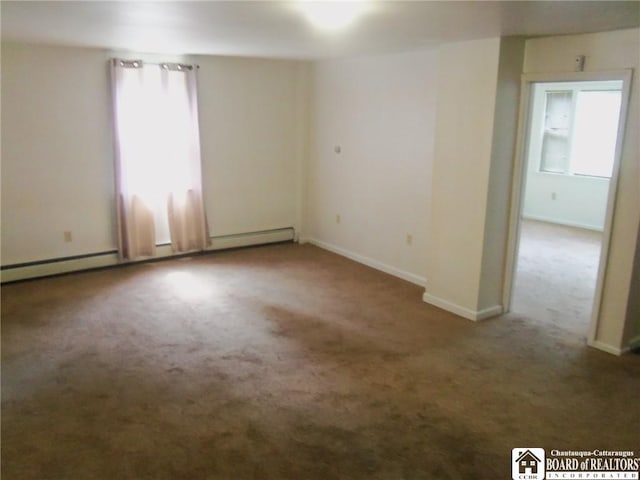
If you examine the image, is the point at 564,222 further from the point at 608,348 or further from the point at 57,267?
the point at 57,267

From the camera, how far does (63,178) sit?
5168 mm

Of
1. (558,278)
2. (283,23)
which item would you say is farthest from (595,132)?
(283,23)

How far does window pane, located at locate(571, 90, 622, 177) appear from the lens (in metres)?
7.84

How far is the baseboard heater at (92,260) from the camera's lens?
507 centimetres

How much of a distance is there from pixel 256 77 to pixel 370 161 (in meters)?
1.76

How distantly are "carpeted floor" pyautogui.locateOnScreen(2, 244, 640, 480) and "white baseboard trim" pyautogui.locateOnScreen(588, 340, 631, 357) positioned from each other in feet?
0.27

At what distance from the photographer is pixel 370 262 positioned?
5.80 metres

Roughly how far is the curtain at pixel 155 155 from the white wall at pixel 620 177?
355cm

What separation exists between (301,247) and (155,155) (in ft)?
6.85

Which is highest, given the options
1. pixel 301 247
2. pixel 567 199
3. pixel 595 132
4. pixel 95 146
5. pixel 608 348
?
pixel 595 132

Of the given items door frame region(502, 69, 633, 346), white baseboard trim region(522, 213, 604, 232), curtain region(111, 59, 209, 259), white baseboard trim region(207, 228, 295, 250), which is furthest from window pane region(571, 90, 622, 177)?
curtain region(111, 59, 209, 259)

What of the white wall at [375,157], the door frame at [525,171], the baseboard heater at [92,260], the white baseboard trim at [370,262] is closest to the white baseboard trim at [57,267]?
the baseboard heater at [92,260]

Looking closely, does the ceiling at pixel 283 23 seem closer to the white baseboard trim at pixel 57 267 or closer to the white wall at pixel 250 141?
the white wall at pixel 250 141

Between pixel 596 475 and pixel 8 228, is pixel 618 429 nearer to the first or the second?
pixel 596 475
